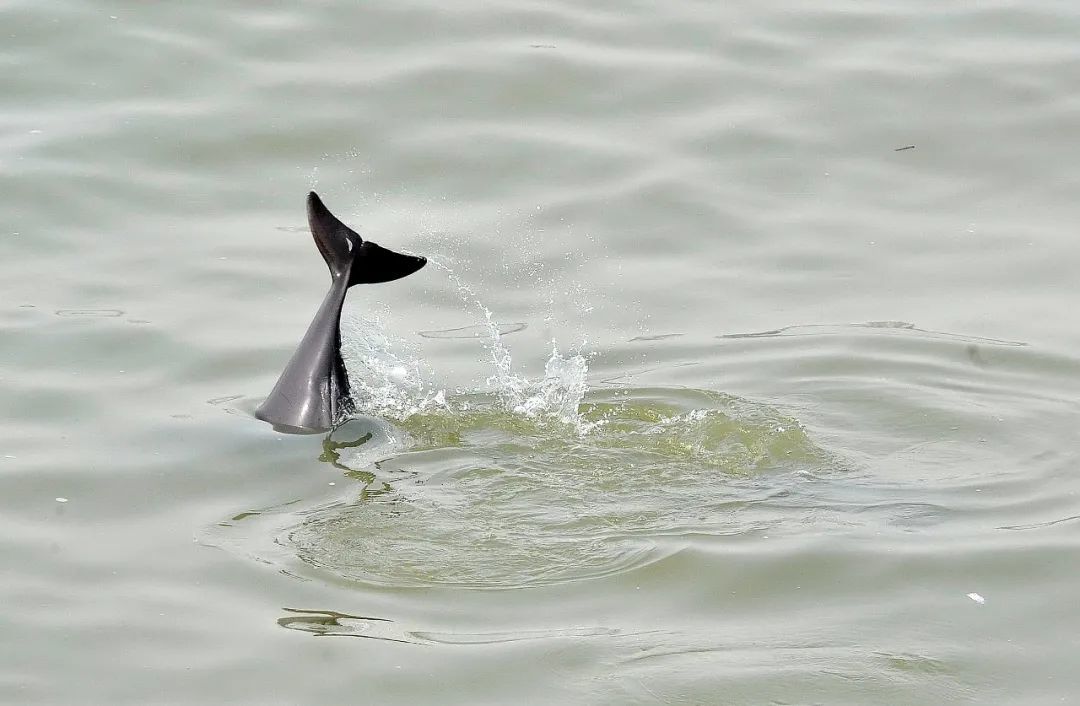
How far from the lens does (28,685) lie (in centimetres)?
446

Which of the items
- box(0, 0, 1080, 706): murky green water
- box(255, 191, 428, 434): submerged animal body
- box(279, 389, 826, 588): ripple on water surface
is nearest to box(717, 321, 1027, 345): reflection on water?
box(0, 0, 1080, 706): murky green water

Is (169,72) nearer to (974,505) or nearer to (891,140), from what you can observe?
(891,140)

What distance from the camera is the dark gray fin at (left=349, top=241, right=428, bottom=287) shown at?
6.71m

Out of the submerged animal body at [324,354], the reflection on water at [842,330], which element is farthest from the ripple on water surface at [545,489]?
the reflection on water at [842,330]

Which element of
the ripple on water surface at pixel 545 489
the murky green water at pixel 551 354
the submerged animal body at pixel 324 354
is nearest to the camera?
the murky green water at pixel 551 354

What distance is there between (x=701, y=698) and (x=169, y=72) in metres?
7.42

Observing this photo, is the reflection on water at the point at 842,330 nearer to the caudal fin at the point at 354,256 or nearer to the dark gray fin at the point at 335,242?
the caudal fin at the point at 354,256

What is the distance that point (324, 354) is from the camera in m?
6.50

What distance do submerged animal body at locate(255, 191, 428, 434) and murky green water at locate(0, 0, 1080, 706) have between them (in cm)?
15

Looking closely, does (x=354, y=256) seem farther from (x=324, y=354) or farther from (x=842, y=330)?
(x=842, y=330)

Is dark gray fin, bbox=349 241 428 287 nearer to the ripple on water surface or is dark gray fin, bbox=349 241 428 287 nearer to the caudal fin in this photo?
the caudal fin

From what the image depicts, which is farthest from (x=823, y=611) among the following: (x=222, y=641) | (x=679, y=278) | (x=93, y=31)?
(x=93, y=31)

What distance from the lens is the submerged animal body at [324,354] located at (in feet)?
21.1

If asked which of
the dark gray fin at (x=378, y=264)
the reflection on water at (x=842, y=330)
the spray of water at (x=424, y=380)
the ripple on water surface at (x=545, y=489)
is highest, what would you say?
the dark gray fin at (x=378, y=264)
